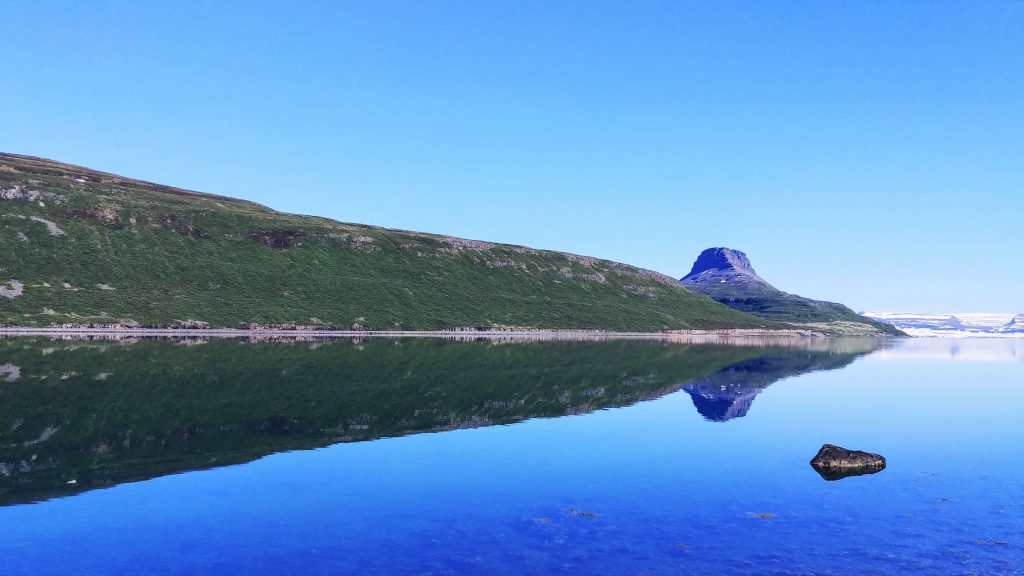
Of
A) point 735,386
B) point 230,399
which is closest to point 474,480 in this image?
point 230,399

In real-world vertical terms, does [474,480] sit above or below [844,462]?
below

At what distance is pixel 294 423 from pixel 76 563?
25.2 metres

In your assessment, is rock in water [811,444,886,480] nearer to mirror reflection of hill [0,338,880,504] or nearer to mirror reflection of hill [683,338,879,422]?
mirror reflection of hill [683,338,879,422]

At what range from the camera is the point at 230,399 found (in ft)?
173

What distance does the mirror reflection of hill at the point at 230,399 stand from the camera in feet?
111

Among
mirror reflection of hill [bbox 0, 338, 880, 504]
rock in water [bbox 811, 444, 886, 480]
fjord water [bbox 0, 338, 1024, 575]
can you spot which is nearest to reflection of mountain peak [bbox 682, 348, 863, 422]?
fjord water [bbox 0, 338, 1024, 575]

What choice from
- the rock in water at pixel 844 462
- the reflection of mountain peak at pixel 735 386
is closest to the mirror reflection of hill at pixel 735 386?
the reflection of mountain peak at pixel 735 386

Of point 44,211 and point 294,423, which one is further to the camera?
point 44,211

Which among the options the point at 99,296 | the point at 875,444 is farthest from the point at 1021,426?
the point at 99,296

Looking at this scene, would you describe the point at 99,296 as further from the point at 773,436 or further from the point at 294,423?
the point at 773,436

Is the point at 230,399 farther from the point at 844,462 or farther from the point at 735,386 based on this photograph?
the point at 735,386

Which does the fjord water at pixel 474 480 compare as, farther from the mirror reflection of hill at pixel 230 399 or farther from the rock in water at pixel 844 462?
the rock in water at pixel 844 462

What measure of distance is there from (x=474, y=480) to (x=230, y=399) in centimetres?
3013

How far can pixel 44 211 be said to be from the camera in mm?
186250
